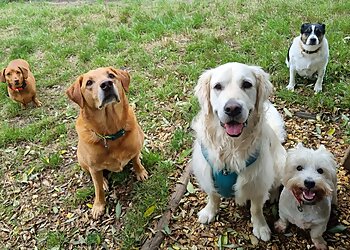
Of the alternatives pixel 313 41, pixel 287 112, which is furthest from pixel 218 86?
pixel 313 41

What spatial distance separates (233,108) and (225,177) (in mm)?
587

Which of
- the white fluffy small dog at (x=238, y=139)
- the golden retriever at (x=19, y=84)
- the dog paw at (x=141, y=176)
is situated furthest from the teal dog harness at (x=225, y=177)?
the golden retriever at (x=19, y=84)

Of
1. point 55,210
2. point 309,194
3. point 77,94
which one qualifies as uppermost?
point 77,94

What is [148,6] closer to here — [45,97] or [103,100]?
[45,97]

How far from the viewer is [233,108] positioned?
224 centimetres

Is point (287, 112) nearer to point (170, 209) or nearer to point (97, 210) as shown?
point (170, 209)

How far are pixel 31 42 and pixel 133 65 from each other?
196 cm

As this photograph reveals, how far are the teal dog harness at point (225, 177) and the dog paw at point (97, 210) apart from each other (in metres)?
1.07

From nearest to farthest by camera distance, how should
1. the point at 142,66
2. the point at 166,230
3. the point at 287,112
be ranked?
the point at 166,230 < the point at 287,112 < the point at 142,66

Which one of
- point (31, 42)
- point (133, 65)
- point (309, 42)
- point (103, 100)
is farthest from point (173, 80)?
point (31, 42)

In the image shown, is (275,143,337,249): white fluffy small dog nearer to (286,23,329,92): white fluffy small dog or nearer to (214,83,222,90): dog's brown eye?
(214,83,222,90): dog's brown eye

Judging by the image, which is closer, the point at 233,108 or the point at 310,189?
the point at 233,108

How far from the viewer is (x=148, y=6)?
6977mm

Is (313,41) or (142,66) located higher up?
(313,41)
